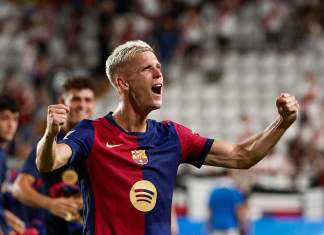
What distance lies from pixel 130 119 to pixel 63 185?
1.86 m

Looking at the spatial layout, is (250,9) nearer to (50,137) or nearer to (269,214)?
(269,214)

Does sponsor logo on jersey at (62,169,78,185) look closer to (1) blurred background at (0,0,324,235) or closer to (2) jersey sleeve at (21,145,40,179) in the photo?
(2) jersey sleeve at (21,145,40,179)

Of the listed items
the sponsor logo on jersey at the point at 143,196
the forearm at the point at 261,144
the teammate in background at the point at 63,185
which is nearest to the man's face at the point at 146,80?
the sponsor logo on jersey at the point at 143,196

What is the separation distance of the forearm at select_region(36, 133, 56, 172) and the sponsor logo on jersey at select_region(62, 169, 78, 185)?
2.23 metres

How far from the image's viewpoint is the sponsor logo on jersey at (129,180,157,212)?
4562 mm

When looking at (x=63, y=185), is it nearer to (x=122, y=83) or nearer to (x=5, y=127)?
(x=5, y=127)

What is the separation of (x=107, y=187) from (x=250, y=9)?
1419 centimetres

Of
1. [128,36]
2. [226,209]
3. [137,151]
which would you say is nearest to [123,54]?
[137,151]

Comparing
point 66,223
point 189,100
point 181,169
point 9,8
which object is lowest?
point 66,223

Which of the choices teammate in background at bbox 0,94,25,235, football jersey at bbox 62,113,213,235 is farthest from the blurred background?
football jersey at bbox 62,113,213,235

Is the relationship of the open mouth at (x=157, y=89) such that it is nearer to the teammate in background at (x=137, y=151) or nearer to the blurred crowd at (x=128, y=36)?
the teammate in background at (x=137, y=151)

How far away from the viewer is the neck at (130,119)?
189 inches

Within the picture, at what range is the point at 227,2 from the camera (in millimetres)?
18203

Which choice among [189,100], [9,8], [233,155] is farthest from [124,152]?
[9,8]
